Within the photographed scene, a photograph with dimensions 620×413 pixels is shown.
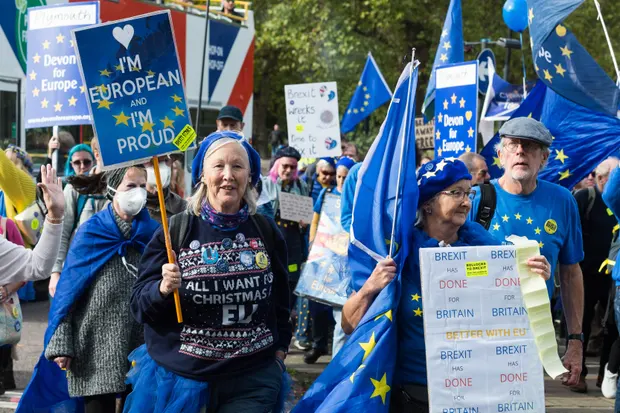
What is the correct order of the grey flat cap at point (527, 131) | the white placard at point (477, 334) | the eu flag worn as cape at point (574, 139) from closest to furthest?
1. the white placard at point (477, 334)
2. the grey flat cap at point (527, 131)
3. the eu flag worn as cape at point (574, 139)

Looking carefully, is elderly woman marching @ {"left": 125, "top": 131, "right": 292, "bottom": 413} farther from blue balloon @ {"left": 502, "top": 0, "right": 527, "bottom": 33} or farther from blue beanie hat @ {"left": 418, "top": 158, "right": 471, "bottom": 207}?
blue balloon @ {"left": 502, "top": 0, "right": 527, "bottom": 33}

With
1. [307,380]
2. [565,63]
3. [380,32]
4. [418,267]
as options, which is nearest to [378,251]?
[418,267]

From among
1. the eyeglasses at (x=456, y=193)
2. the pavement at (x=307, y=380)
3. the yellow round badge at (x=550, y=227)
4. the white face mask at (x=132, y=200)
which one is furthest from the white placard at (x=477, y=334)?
the pavement at (x=307, y=380)

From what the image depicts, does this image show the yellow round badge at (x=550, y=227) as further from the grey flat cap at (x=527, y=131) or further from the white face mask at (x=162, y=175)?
the white face mask at (x=162, y=175)

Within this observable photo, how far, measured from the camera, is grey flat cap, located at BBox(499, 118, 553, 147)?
4.86m

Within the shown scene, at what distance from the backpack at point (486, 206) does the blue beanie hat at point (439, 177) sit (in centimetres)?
94

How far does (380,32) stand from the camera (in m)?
28.0

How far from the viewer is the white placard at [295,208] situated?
32.0 ft

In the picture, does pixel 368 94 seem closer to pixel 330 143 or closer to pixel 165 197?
pixel 330 143

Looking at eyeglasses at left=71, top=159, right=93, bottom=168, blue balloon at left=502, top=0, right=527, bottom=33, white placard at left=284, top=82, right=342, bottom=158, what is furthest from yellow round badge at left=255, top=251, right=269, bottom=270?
blue balloon at left=502, top=0, right=527, bottom=33

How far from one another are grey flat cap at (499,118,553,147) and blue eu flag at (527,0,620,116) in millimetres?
1924

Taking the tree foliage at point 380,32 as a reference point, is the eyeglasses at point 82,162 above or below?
below

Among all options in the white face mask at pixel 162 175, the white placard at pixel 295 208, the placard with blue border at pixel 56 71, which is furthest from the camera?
the white placard at pixel 295 208

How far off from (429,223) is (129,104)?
54.7 inches
